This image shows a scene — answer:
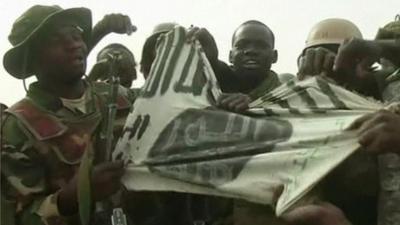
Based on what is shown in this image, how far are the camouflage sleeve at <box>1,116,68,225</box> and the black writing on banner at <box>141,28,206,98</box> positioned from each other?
0.56 metres

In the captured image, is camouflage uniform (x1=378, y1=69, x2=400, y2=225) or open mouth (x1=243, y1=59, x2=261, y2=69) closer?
camouflage uniform (x1=378, y1=69, x2=400, y2=225)

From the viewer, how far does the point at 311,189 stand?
300 centimetres

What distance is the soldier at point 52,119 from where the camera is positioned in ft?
11.9

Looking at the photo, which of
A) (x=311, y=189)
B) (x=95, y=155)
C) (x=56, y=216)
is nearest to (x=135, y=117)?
(x=95, y=155)

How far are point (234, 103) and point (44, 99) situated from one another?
40.0 inches

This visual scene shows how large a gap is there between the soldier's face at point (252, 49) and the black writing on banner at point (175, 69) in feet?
2.10

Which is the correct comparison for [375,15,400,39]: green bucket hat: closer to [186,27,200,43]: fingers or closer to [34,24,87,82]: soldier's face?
[186,27,200,43]: fingers

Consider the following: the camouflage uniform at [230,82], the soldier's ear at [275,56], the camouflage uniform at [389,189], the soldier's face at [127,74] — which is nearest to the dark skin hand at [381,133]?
the camouflage uniform at [389,189]

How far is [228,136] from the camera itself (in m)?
3.24

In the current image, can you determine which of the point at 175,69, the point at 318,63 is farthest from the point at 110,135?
the point at 318,63

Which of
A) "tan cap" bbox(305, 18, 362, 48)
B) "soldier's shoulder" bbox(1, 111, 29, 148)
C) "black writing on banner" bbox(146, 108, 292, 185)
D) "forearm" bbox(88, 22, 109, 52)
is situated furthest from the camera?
"forearm" bbox(88, 22, 109, 52)

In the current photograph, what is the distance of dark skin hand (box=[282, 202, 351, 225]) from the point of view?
2910 mm

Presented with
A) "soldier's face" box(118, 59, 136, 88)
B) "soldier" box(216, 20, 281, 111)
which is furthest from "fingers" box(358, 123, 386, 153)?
"soldier's face" box(118, 59, 136, 88)

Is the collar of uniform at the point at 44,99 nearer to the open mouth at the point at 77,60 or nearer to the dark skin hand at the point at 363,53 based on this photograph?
the open mouth at the point at 77,60
